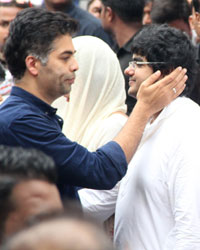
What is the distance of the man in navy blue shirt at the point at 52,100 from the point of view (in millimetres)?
2701

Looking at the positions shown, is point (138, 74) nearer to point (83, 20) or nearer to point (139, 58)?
point (139, 58)

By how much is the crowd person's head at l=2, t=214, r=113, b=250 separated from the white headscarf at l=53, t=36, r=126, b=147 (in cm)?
230

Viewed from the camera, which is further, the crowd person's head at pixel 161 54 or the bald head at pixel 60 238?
the crowd person's head at pixel 161 54

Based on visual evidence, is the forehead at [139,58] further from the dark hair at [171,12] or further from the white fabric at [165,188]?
the dark hair at [171,12]

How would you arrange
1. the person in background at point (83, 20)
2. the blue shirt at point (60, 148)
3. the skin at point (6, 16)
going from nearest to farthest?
the blue shirt at point (60, 148) < the skin at point (6, 16) < the person in background at point (83, 20)

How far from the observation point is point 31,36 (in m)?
2.86

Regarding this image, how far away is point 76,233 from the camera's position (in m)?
1.15

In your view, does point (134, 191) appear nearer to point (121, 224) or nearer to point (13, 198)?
point (121, 224)

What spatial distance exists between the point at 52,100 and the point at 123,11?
2.46 metres

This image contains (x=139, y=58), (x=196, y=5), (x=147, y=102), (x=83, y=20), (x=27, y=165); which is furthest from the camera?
(x=83, y=20)

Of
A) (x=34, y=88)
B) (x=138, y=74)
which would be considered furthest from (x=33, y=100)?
(x=138, y=74)

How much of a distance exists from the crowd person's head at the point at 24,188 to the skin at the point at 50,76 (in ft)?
3.51

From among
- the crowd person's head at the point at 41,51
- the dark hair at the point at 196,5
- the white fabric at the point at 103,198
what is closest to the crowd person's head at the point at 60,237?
the crowd person's head at the point at 41,51

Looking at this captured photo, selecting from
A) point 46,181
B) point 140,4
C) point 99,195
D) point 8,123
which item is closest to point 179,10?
point 140,4
